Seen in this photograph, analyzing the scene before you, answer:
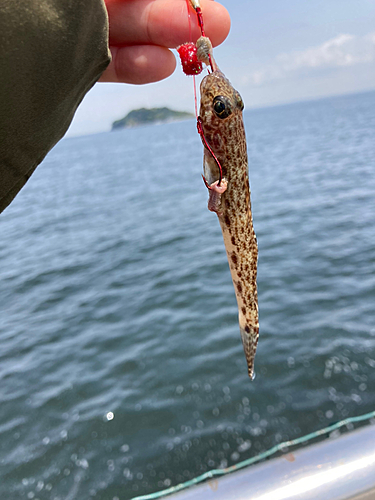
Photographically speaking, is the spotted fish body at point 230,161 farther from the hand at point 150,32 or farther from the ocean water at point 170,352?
the ocean water at point 170,352

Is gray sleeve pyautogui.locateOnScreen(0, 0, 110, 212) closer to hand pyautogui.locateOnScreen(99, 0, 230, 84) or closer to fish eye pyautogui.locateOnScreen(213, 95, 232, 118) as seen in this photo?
fish eye pyautogui.locateOnScreen(213, 95, 232, 118)

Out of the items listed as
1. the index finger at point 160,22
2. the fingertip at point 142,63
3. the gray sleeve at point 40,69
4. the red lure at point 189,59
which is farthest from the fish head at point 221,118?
the fingertip at point 142,63

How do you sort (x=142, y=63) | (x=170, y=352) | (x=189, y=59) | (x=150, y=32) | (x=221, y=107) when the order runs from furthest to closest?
(x=170, y=352) < (x=142, y=63) < (x=150, y=32) < (x=189, y=59) < (x=221, y=107)

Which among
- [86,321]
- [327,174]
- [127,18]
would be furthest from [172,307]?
[327,174]

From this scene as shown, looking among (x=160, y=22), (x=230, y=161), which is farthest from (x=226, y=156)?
(x=160, y=22)

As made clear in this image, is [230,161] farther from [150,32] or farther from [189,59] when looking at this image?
[150,32]

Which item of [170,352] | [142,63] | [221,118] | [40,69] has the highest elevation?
[142,63]

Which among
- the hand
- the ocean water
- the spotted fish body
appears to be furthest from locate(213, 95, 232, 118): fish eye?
the ocean water

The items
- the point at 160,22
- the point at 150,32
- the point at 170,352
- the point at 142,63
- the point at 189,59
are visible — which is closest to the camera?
the point at 189,59
